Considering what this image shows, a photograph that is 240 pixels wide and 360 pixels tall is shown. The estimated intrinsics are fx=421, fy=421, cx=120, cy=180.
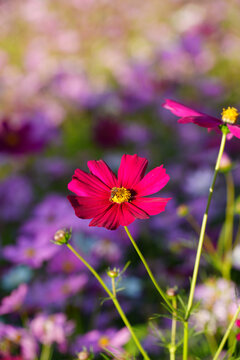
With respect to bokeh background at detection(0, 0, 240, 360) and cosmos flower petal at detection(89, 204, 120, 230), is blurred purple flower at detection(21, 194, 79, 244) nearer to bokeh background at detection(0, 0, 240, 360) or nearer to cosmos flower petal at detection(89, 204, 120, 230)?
bokeh background at detection(0, 0, 240, 360)

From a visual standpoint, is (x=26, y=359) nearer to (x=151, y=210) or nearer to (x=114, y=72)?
(x=151, y=210)

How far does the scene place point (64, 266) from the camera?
0.93 meters

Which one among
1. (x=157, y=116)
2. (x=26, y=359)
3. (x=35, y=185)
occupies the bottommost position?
(x=26, y=359)

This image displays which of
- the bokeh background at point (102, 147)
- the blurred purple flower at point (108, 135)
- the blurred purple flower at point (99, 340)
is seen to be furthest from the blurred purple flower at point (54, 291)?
the blurred purple flower at point (108, 135)

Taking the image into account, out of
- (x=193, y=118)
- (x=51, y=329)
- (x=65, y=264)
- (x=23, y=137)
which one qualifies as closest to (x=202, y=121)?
(x=193, y=118)

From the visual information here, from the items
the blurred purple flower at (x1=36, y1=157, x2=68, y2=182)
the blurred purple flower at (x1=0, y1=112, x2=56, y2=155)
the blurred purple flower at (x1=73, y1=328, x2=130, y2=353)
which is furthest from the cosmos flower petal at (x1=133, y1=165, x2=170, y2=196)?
the blurred purple flower at (x1=36, y1=157, x2=68, y2=182)

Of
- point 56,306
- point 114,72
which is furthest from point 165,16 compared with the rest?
point 56,306

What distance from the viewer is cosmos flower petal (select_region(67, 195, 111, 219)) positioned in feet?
1.38

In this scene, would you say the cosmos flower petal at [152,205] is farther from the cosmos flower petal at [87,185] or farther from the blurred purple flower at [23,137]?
the blurred purple flower at [23,137]

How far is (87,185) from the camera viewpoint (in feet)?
1.48

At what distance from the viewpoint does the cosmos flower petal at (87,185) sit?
440 millimetres

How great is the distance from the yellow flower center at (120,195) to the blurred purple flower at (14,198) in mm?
868

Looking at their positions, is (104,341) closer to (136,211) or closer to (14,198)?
(136,211)

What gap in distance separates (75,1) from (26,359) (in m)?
2.42
